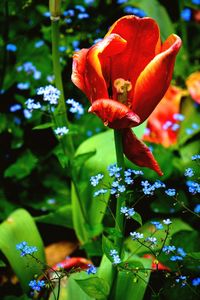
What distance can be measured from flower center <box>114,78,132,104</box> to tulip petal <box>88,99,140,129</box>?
10 centimetres

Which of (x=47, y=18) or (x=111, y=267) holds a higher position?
(x=47, y=18)

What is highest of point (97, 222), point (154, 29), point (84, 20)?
point (84, 20)

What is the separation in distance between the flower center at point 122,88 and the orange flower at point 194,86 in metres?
1.05

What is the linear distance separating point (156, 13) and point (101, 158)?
94 centimetres

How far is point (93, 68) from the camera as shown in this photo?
1147 mm

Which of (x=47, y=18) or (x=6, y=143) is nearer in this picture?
(x=6, y=143)

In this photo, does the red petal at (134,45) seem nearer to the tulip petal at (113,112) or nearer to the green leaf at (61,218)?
the tulip petal at (113,112)

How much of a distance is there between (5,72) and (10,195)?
1.63 feet

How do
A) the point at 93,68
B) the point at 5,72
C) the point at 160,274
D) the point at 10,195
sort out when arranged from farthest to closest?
the point at 5,72 < the point at 10,195 < the point at 160,274 < the point at 93,68

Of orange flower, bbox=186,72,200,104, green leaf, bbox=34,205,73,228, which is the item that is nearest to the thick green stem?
green leaf, bbox=34,205,73,228

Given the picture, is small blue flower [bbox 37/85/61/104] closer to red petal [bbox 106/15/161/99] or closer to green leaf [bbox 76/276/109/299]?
red petal [bbox 106/15/161/99]

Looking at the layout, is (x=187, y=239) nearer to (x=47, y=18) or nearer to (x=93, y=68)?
(x=93, y=68)

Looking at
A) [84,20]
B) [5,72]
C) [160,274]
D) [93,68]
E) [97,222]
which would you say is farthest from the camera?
[84,20]

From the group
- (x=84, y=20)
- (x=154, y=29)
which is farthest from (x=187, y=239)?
(x=84, y=20)
